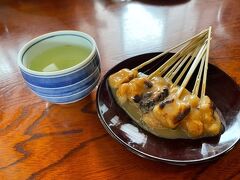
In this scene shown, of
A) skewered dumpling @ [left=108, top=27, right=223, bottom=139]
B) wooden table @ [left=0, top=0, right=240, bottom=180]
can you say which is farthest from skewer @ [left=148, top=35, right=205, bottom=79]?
wooden table @ [left=0, top=0, right=240, bottom=180]

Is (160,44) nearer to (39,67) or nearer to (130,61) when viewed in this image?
(130,61)

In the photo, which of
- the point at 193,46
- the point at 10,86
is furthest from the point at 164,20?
the point at 10,86

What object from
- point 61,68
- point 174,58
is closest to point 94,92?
point 61,68

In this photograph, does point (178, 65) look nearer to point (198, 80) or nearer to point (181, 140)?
point (198, 80)

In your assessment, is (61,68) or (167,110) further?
(61,68)

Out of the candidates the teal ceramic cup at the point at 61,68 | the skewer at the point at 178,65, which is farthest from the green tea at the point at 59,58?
the skewer at the point at 178,65

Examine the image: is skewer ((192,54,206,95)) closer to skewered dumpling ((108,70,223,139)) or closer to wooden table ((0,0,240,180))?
skewered dumpling ((108,70,223,139))

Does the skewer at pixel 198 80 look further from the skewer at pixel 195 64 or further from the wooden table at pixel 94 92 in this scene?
the wooden table at pixel 94 92
